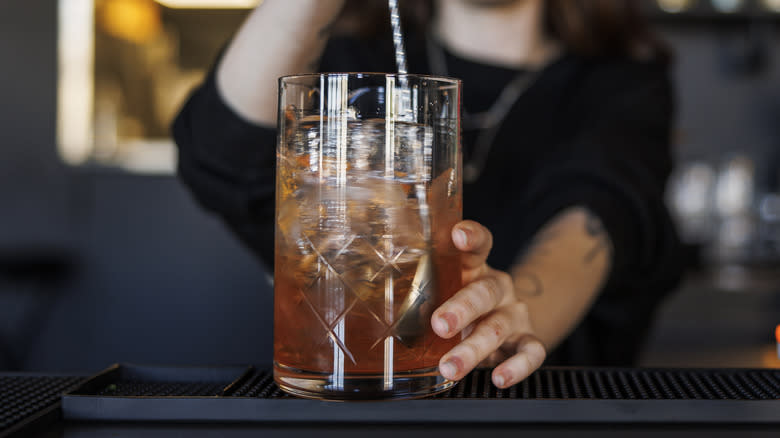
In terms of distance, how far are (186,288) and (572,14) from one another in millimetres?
2222

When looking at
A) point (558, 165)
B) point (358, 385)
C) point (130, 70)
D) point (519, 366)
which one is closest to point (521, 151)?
point (558, 165)

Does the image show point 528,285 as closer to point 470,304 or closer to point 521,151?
point 470,304

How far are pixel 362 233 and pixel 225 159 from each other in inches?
24.9

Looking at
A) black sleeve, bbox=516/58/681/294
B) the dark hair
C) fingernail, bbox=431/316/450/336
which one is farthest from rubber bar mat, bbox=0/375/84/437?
the dark hair

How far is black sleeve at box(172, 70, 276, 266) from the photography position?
3.45 feet

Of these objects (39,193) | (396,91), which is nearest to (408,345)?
(396,91)

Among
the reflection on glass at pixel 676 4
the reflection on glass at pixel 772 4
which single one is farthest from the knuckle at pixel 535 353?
the reflection on glass at pixel 772 4

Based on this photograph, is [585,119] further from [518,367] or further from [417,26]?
[518,367]

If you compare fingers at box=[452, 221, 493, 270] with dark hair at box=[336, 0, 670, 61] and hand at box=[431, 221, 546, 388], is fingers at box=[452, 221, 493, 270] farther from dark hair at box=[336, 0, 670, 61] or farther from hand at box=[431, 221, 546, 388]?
dark hair at box=[336, 0, 670, 61]

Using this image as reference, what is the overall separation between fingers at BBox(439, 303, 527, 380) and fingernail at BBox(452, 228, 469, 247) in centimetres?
8

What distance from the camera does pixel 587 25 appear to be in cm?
172

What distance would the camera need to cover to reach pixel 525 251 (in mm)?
1144

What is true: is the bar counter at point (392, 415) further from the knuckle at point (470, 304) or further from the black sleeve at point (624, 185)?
the black sleeve at point (624, 185)

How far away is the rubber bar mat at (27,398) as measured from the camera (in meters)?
0.51
